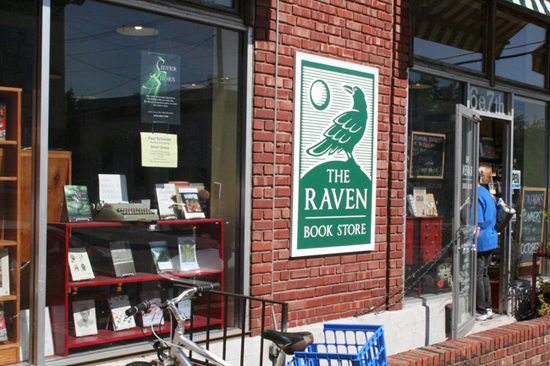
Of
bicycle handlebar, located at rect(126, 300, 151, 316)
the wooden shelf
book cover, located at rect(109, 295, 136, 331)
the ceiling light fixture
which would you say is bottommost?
book cover, located at rect(109, 295, 136, 331)

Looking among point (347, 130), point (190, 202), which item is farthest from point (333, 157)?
point (190, 202)

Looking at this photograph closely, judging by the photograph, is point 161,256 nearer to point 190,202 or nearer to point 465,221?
point 190,202

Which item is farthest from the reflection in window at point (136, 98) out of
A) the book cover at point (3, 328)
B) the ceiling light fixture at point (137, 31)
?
the book cover at point (3, 328)

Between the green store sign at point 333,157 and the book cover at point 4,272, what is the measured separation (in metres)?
2.38

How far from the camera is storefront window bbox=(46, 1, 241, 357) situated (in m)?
4.02

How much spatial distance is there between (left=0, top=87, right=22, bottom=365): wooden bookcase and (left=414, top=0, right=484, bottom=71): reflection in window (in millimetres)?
4346

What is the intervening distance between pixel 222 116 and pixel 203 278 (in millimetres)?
1441

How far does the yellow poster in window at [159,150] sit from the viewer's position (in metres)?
4.45

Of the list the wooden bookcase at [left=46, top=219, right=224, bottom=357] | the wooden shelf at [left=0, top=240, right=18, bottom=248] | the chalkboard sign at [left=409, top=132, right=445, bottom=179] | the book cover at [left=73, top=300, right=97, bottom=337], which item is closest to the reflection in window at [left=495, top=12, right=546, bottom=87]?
the chalkboard sign at [left=409, top=132, right=445, bottom=179]

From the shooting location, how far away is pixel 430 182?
260 inches

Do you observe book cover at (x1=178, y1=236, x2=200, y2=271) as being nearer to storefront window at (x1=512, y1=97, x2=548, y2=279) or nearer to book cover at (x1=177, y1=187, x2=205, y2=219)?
book cover at (x1=177, y1=187, x2=205, y2=219)

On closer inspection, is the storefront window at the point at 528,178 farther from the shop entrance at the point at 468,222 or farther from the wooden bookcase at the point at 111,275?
the wooden bookcase at the point at 111,275

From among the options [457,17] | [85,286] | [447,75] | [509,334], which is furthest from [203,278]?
[457,17]

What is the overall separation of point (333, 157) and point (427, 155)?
5.58 ft
